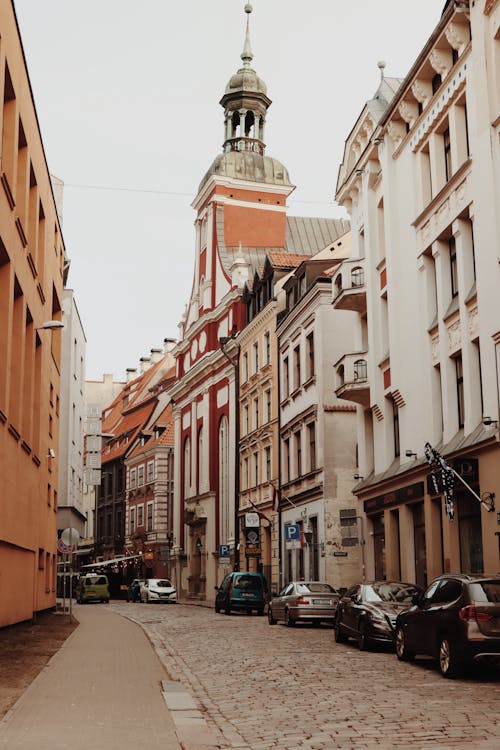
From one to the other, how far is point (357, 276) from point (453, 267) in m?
7.66

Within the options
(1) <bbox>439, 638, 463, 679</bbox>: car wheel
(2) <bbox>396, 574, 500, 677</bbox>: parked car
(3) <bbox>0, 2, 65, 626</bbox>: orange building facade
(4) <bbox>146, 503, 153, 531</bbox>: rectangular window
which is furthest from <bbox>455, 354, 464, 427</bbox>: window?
(4) <bbox>146, 503, 153, 531</bbox>: rectangular window

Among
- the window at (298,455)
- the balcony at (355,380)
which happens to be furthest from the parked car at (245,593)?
the balcony at (355,380)

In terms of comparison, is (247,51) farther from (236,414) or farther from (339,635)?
(339,635)

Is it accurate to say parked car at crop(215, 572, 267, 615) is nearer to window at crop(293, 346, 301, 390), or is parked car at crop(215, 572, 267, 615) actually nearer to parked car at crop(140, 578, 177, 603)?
window at crop(293, 346, 301, 390)

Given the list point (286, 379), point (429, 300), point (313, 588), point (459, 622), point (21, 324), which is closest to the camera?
point (459, 622)

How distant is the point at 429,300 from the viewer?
91.3 ft

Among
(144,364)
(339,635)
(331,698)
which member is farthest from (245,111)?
(331,698)

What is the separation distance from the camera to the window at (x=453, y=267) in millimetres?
26414

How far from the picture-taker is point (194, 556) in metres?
61.8

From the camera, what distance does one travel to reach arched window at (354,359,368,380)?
110ft

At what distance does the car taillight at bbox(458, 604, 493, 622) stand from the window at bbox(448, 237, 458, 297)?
14206 millimetres

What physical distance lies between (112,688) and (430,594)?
5195 millimetres

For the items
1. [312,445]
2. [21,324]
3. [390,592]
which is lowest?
[390,592]

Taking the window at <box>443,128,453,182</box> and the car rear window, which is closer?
the car rear window
